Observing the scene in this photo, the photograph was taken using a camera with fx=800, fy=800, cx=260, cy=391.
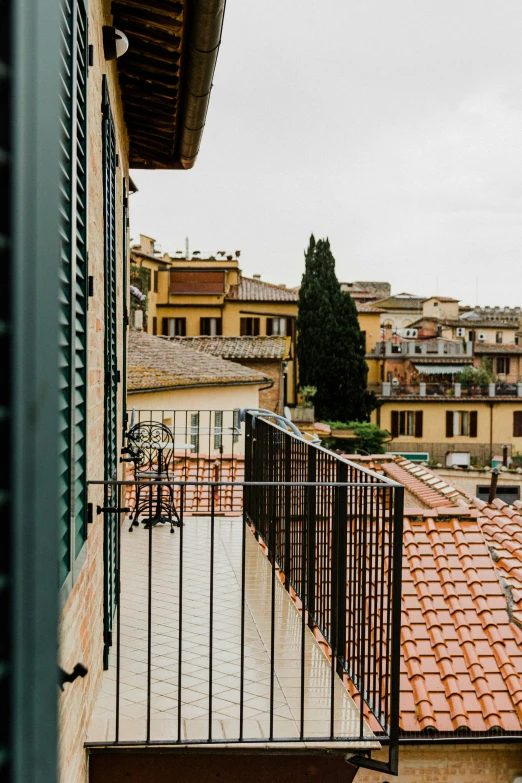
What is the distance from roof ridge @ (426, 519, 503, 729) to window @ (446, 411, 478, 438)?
3874 centimetres

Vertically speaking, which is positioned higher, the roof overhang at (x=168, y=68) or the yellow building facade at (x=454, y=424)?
the roof overhang at (x=168, y=68)

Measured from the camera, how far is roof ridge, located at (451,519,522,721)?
6.40 meters

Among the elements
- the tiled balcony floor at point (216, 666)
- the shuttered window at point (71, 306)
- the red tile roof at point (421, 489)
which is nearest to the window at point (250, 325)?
the red tile roof at point (421, 489)

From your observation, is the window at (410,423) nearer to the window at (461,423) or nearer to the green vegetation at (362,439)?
the window at (461,423)

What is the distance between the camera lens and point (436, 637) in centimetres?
690

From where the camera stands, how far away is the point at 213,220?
53344mm

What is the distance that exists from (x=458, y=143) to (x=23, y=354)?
63.5 m

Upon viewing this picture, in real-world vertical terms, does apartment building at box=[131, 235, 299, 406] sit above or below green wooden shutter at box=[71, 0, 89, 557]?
above

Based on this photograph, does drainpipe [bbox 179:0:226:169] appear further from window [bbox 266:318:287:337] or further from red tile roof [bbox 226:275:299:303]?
window [bbox 266:318:287:337]

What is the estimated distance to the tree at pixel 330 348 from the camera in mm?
41781

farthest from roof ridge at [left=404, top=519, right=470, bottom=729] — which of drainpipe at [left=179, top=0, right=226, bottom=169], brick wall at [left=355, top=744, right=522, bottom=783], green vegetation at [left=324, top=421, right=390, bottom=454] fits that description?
green vegetation at [left=324, top=421, right=390, bottom=454]

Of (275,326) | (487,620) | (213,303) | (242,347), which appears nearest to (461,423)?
(275,326)

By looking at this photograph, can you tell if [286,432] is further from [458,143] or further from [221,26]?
[458,143]

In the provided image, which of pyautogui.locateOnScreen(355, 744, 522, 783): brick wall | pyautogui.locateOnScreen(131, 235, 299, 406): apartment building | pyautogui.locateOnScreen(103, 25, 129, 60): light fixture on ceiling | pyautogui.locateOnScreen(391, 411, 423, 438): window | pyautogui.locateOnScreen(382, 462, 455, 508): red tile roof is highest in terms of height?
pyautogui.locateOnScreen(131, 235, 299, 406): apartment building
